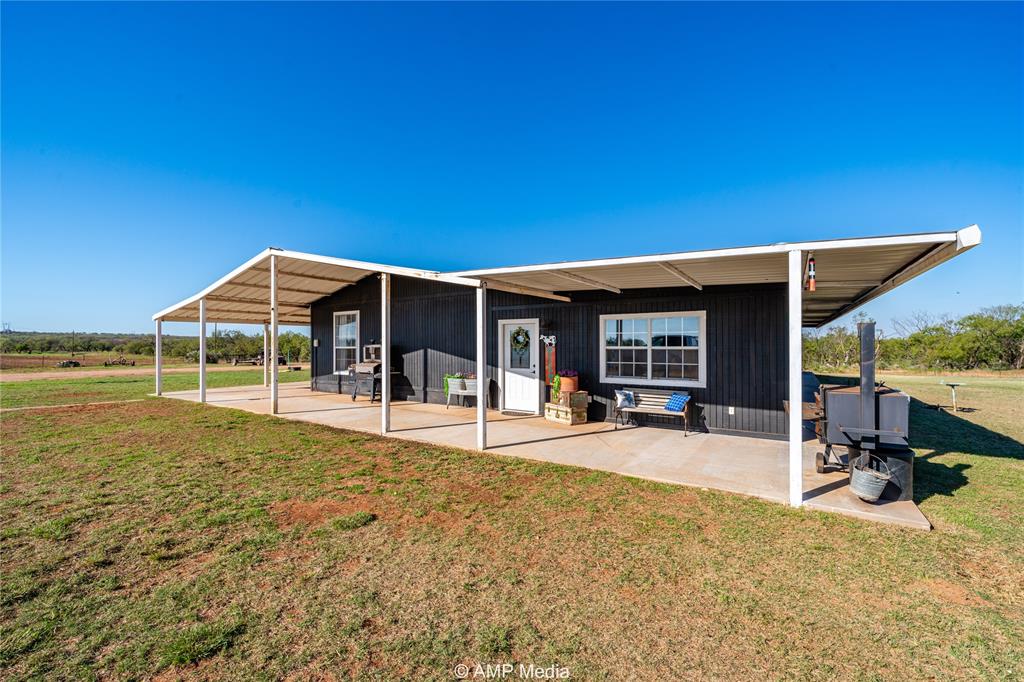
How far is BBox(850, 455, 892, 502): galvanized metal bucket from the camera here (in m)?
3.81

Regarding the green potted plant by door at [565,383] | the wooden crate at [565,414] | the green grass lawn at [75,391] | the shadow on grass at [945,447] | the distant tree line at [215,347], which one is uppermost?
the distant tree line at [215,347]

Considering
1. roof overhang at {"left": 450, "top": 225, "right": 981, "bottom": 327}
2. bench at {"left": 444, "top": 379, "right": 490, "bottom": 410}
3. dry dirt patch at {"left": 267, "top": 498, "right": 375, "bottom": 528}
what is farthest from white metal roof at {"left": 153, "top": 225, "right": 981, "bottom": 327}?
dry dirt patch at {"left": 267, "top": 498, "right": 375, "bottom": 528}

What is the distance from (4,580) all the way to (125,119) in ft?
40.8

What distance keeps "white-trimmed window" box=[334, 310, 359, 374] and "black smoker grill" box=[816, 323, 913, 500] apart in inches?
428

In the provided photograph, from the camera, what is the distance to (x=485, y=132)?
640 inches

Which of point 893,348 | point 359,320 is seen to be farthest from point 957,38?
point 893,348

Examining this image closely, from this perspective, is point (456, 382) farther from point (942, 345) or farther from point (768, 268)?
point (942, 345)

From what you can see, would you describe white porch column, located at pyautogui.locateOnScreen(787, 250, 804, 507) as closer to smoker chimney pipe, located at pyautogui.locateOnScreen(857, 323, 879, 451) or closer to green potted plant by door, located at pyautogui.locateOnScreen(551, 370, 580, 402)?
smoker chimney pipe, located at pyautogui.locateOnScreen(857, 323, 879, 451)

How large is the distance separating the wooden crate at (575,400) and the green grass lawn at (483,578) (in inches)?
106

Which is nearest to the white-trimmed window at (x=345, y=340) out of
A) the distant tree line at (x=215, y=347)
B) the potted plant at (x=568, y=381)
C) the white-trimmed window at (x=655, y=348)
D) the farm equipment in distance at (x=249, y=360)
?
the potted plant at (x=568, y=381)

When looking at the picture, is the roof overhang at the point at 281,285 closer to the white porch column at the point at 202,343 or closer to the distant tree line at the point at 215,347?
the white porch column at the point at 202,343

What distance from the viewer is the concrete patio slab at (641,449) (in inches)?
161

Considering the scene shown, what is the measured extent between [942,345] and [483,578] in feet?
99.8

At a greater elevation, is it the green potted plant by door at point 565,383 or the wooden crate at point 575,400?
the green potted plant by door at point 565,383
